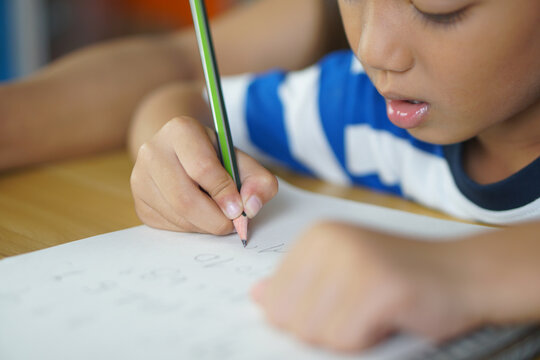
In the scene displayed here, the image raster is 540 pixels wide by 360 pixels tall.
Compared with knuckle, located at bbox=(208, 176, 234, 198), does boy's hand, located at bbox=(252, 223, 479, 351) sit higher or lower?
higher

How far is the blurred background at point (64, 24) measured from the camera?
166cm

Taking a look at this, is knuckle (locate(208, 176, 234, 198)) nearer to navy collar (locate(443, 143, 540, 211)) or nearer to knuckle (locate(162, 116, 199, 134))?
knuckle (locate(162, 116, 199, 134))

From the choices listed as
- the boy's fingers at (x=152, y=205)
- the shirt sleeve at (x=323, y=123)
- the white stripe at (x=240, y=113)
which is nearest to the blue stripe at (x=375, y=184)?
the shirt sleeve at (x=323, y=123)

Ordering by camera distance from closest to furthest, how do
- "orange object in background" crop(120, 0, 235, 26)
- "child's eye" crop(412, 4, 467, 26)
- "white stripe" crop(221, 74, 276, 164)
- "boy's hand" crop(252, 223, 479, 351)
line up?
"boy's hand" crop(252, 223, 479, 351), "child's eye" crop(412, 4, 467, 26), "white stripe" crop(221, 74, 276, 164), "orange object in background" crop(120, 0, 235, 26)

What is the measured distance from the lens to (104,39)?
1.73 m

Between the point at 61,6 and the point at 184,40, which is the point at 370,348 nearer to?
the point at 184,40

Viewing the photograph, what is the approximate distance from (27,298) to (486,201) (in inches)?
12.9

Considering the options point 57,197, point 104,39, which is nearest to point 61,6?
point 104,39

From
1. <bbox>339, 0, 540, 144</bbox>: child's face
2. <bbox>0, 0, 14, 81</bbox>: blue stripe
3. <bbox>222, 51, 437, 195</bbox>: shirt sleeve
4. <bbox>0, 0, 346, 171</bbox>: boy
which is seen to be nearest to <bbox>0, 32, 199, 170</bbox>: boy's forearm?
<bbox>0, 0, 346, 171</bbox>: boy

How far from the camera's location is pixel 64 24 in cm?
174

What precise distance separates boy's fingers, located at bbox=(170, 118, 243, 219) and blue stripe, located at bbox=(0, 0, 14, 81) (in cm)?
145

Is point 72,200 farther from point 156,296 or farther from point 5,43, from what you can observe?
point 5,43

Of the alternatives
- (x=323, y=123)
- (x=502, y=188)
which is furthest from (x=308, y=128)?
(x=502, y=188)

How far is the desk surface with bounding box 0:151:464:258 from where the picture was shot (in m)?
0.42
